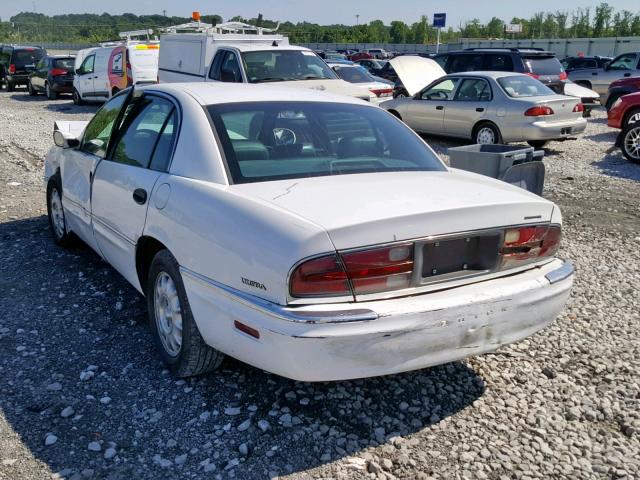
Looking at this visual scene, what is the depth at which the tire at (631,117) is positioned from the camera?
11.5 metres

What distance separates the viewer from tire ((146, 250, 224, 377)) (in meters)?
3.43

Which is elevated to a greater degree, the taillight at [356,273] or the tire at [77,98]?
the taillight at [356,273]

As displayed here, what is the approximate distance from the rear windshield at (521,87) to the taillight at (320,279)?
32.8 feet

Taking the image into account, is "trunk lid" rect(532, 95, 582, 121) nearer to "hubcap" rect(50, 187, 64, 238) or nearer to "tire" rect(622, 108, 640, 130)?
"tire" rect(622, 108, 640, 130)

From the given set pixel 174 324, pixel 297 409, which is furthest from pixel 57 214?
pixel 297 409

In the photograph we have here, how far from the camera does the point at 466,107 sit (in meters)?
12.4

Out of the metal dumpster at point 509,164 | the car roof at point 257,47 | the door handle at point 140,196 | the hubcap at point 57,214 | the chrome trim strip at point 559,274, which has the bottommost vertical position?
the hubcap at point 57,214

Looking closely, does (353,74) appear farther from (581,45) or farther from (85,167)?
(581,45)

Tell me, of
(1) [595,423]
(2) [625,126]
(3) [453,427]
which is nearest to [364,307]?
(3) [453,427]

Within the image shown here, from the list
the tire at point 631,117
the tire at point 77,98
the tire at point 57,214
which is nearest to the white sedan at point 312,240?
the tire at point 57,214

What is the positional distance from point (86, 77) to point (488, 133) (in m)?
14.0

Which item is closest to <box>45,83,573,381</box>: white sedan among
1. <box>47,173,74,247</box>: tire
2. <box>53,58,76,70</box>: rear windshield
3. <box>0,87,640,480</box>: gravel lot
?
<box>0,87,640,480</box>: gravel lot

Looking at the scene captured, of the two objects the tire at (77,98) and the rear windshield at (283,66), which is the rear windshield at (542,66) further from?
the tire at (77,98)

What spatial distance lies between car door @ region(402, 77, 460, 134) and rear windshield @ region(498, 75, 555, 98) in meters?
1.06
